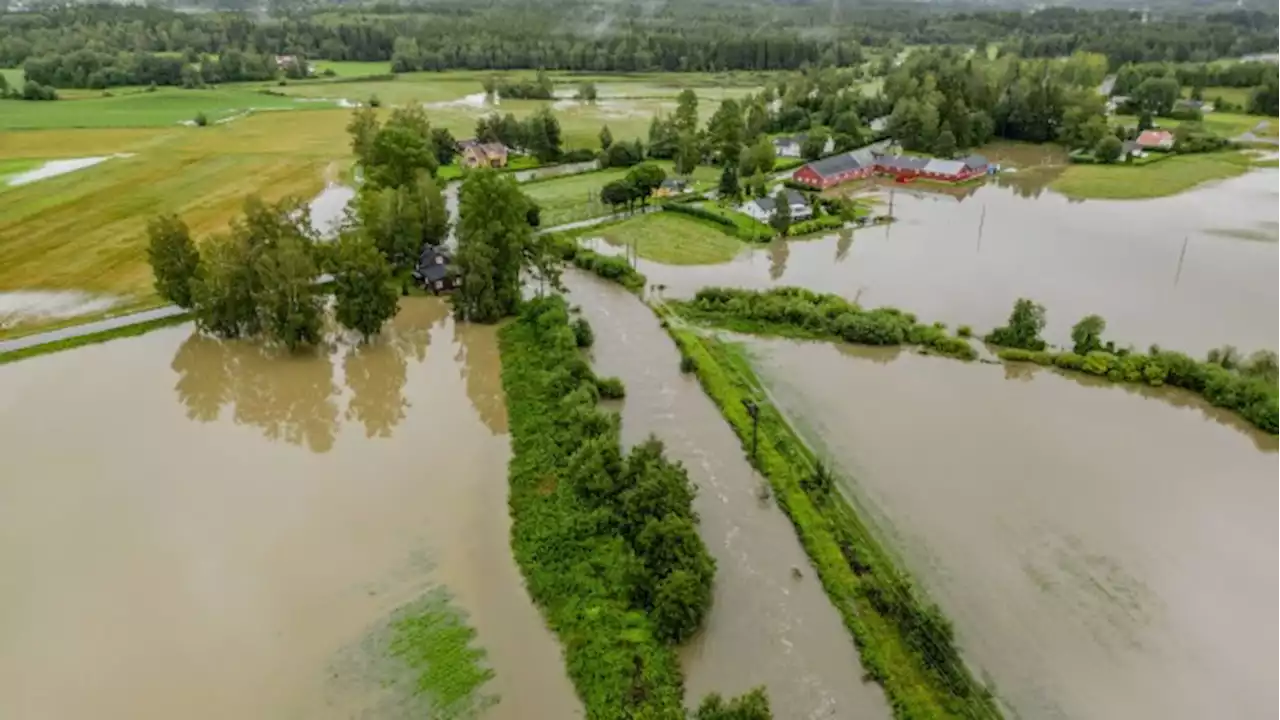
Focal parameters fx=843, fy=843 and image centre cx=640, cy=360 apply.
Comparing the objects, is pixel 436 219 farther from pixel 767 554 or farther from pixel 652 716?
pixel 652 716

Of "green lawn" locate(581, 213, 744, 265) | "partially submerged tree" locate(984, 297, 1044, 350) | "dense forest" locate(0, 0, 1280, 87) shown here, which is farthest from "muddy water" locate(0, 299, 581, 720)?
"dense forest" locate(0, 0, 1280, 87)

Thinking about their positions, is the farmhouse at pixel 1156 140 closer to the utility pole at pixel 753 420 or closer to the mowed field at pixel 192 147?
the mowed field at pixel 192 147

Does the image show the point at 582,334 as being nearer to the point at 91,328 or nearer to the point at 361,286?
the point at 361,286

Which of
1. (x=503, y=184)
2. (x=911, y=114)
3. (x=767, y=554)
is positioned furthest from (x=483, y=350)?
(x=911, y=114)

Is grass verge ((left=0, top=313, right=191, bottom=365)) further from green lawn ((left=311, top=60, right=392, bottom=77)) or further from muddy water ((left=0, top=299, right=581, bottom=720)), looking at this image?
green lawn ((left=311, top=60, right=392, bottom=77))

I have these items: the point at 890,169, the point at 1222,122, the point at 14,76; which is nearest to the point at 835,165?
the point at 890,169

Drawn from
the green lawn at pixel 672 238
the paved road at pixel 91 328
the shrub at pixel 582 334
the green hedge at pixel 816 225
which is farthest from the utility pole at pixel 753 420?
the paved road at pixel 91 328
